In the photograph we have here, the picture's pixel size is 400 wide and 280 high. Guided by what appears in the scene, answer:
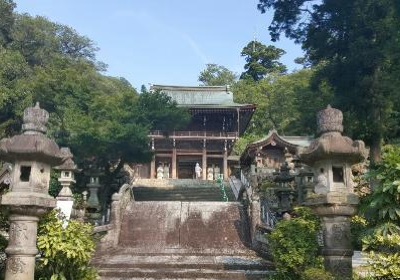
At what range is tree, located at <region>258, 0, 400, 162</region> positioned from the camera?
819 inches

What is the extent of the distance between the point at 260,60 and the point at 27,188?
199ft

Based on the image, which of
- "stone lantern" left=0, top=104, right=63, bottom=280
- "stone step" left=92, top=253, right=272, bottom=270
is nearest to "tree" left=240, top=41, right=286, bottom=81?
"stone step" left=92, top=253, right=272, bottom=270

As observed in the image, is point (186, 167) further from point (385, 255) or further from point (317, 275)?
point (385, 255)

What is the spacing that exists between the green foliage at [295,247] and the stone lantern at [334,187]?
71 centimetres

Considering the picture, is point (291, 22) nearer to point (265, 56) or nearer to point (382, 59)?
point (382, 59)

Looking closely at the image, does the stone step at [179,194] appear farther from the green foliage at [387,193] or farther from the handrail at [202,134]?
the green foliage at [387,193]

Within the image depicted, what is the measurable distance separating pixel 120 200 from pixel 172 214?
2.21 metres

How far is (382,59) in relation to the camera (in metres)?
20.9

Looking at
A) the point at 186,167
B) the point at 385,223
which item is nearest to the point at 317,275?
the point at 385,223

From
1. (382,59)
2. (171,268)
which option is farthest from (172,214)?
(382,59)

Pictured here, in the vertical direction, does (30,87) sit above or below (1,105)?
above

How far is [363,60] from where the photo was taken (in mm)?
20938

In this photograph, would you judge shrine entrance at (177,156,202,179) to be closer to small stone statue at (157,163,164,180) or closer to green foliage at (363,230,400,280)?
small stone statue at (157,163,164,180)

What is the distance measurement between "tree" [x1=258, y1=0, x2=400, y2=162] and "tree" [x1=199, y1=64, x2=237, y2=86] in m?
43.4
